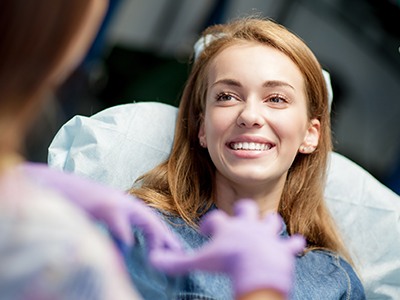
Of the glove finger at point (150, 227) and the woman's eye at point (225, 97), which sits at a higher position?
the glove finger at point (150, 227)

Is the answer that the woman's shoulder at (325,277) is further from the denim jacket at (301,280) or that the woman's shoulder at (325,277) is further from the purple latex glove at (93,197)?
the purple latex glove at (93,197)

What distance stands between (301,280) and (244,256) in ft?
2.00

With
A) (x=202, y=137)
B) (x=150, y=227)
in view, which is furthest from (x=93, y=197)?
(x=202, y=137)

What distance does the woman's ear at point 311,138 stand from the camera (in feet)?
4.58

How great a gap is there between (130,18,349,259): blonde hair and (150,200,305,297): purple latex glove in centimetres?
56

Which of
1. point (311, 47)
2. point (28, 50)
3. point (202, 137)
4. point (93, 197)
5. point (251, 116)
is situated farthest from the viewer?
point (311, 47)

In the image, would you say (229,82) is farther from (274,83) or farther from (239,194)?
(239,194)

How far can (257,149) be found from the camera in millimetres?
1249

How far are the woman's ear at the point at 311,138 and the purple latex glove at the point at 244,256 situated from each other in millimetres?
659

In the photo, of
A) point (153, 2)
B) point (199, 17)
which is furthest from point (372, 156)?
point (153, 2)

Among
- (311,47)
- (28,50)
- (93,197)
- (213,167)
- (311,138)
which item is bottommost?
(311,47)

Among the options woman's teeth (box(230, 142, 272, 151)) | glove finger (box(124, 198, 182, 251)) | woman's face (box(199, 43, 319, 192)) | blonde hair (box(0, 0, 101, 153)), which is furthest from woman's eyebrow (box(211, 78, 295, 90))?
blonde hair (box(0, 0, 101, 153))

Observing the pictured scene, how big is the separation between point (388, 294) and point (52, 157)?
0.66 metres

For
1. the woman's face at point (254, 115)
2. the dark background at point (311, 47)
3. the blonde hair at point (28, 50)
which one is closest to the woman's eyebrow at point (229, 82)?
the woman's face at point (254, 115)
